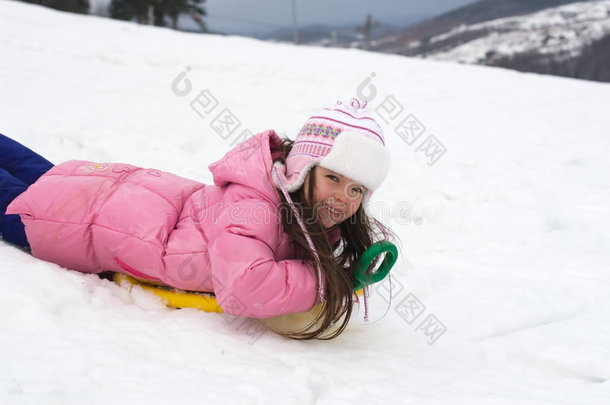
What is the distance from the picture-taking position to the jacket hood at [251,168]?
1956 millimetres

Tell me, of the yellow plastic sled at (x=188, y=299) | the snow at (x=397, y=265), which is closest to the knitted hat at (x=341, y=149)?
the yellow plastic sled at (x=188, y=299)

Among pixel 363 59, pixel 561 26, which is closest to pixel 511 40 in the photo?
pixel 561 26

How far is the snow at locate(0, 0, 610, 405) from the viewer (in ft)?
5.12

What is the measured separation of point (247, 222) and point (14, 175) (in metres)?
1.46

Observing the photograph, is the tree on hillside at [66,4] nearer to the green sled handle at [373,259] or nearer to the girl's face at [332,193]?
the girl's face at [332,193]

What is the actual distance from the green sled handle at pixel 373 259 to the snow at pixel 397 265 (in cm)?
28

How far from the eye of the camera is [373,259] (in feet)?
6.30

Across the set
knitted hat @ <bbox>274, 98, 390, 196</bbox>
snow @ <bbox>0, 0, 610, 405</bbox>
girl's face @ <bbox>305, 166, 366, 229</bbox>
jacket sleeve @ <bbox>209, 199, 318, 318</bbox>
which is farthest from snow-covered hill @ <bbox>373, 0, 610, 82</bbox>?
jacket sleeve @ <bbox>209, 199, 318, 318</bbox>

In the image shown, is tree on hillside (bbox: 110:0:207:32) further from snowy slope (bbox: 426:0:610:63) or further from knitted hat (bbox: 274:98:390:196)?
snowy slope (bbox: 426:0:610:63)

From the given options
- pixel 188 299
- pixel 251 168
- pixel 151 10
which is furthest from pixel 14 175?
pixel 151 10

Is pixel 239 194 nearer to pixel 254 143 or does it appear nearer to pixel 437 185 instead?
pixel 254 143

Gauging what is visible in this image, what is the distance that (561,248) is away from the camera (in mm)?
3436

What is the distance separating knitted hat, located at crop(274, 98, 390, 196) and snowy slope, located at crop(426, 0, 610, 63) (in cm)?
9818

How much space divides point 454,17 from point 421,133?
195632 mm
